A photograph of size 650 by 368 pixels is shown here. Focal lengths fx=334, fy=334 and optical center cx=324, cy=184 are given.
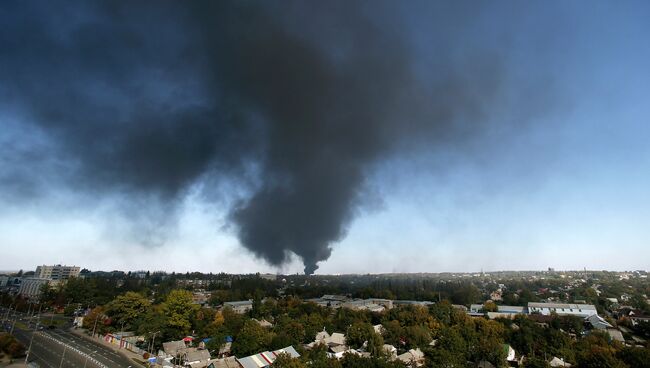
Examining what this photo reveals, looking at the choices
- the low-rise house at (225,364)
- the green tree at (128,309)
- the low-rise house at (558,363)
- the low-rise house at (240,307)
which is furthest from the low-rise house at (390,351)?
the low-rise house at (240,307)

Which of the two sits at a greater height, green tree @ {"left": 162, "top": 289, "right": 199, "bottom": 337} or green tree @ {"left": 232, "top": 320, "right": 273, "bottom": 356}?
green tree @ {"left": 162, "top": 289, "right": 199, "bottom": 337}

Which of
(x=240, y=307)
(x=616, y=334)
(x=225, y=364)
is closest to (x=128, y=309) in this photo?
(x=240, y=307)

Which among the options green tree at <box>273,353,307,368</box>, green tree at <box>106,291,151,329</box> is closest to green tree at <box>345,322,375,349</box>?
green tree at <box>273,353,307,368</box>

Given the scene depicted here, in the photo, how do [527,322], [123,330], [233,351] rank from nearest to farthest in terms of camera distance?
[233,351] → [527,322] → [123,330]

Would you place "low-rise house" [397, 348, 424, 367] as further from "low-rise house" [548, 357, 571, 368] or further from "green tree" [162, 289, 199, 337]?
"green tree" [162, 289, 199, 337]

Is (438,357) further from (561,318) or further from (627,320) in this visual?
(627,320)

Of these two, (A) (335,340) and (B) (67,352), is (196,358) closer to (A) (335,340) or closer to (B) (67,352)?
(A) (335,340)

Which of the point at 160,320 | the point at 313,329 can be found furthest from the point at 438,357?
the point at 160,320
